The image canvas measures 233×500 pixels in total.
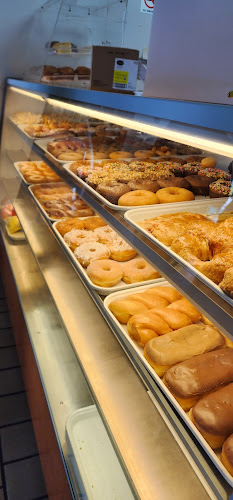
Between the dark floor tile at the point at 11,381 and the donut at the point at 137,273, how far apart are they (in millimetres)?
1181

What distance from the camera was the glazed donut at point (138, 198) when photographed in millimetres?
1488

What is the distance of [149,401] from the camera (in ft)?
4.53

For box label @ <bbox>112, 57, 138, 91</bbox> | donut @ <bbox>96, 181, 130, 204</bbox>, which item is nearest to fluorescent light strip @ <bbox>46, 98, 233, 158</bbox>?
donut @ <bbox>96, 181, 130, 204</bbox>

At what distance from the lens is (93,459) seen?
54.8 inches

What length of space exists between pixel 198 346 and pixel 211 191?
2.08 feet

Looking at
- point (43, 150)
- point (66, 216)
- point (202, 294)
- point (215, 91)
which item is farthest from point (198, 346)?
point (43, 150)

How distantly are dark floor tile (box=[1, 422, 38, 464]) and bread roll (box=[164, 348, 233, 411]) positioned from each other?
1.29m

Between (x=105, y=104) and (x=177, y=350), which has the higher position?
(x=105, y=104)

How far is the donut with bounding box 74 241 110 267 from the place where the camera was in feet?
5.80

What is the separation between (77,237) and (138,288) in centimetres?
56

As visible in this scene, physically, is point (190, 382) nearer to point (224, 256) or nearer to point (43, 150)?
point (224, 256)

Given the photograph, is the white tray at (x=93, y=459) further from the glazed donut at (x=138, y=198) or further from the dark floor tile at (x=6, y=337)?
the dark floor tile at (x=6, y=337)

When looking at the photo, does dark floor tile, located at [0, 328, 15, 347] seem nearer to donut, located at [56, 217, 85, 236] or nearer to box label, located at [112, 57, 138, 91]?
donut, located at [56, 217, 85, 236]

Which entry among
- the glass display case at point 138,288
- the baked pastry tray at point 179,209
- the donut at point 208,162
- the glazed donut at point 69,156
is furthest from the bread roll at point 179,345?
the glazed donut at point 69,156
